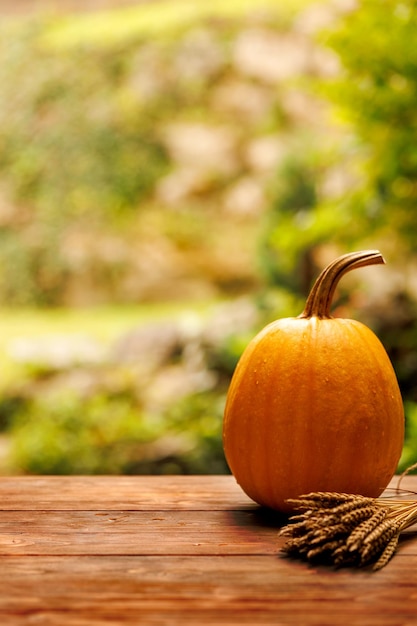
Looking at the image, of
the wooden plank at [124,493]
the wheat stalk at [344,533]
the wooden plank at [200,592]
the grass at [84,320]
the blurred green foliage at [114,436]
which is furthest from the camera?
the grass at [84,320]

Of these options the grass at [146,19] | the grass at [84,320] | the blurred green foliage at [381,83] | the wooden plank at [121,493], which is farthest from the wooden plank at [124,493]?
the grass at [146,19]

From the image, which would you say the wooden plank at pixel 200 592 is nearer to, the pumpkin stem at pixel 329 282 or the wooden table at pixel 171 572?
the wooden table at pixel 171 572

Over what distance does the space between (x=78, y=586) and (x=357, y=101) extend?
6.22 ft

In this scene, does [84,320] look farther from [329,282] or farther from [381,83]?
[329,282]

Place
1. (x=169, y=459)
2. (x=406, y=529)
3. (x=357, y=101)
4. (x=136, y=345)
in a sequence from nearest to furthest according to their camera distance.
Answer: (x=406, y=529) → (x=357, y=101) → (x=169, y=459) → (x=136, y=345)

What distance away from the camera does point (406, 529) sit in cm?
101

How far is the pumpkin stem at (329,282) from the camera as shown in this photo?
1.10 m

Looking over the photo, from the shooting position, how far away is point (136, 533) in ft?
3.25

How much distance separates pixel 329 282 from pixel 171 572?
484 mm

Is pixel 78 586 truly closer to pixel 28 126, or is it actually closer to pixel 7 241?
pixel 7 241

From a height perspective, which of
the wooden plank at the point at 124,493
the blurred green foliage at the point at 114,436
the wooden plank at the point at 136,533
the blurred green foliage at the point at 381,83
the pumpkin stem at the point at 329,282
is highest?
the blurred green foliage at the point at 381,83

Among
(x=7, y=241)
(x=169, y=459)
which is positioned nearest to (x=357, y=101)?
(x=169, y=459)

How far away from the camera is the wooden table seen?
737mm

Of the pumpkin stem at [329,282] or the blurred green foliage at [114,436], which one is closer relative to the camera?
the pumpkin stem at [329,282]
